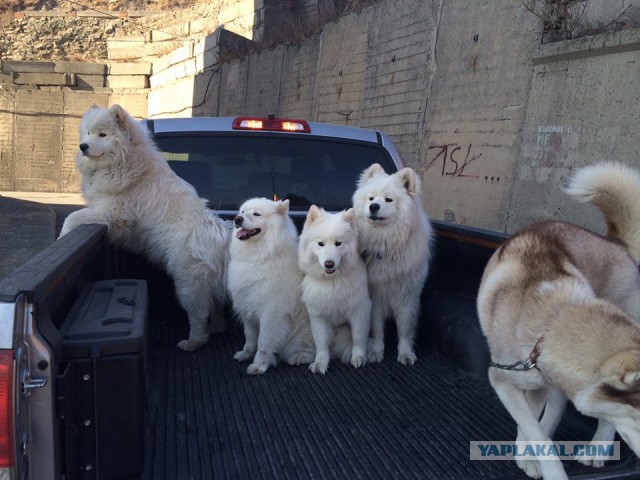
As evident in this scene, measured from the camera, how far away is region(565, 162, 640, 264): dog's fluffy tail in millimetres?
3275

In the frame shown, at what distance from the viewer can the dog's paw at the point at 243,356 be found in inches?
148

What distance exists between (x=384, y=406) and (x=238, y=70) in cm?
1979

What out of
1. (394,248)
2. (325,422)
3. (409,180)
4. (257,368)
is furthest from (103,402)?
(409,180)

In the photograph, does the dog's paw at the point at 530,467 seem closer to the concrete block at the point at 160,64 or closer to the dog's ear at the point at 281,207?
the dog's ear at the point at 281,207

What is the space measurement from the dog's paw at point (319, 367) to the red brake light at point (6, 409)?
2.26 metres

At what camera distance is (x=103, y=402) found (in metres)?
1.88

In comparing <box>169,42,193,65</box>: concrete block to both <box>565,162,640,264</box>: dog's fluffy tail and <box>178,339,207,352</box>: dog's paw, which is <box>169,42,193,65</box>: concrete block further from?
<box>565,162,640,264</box>: dog's fluffy tail

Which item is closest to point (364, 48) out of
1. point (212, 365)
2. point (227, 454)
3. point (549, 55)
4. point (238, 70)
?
point (549, 55)

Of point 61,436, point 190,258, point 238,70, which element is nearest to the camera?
point 61,436

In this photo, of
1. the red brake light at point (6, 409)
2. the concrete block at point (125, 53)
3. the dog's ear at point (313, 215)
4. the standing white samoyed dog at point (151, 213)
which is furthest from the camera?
the concrete block at point (125, 53)

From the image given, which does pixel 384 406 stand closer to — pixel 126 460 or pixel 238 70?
pixel 126 460

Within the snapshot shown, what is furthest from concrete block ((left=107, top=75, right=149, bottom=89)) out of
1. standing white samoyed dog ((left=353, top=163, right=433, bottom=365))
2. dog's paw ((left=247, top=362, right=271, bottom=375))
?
dog's paw ((left=247, top=362, right=271, bottom=375))

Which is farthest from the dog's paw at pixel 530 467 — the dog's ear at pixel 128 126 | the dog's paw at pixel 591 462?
the dog's ear at pixel 128 126

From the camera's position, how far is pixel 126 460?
6.27 feet
